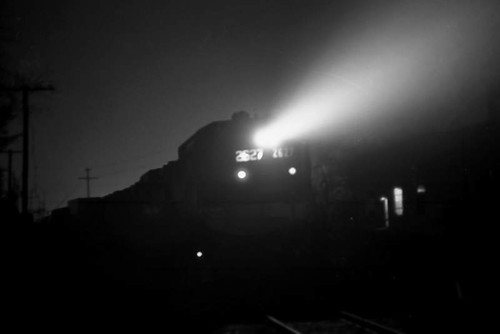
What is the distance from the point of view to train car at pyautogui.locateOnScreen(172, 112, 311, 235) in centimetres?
2395

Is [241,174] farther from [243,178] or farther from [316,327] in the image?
[316,327]

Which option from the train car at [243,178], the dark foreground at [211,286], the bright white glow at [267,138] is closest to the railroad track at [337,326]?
the dark foreground at [211,286]

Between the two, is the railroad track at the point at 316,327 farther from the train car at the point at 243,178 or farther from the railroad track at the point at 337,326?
the train car at the point at 243,178

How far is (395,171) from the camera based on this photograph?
37625 mm

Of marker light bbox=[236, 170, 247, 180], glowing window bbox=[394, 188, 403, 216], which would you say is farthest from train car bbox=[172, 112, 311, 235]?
glowing window bbox=[394, 188, 403, 216]

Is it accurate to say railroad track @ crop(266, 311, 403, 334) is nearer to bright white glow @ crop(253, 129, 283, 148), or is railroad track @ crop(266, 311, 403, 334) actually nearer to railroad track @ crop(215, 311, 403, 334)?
railroad track @ crop(215, 311, 403, 334)

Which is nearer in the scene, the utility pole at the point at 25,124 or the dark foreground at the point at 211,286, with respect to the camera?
the dark foreground at the point at 211,286

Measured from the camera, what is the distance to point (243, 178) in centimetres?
2405

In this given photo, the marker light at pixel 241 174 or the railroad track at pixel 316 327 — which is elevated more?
the marker light at pixel 241 174

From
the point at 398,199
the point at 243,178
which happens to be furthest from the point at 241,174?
the point at 398,199

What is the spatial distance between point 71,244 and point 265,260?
7405 millimetres

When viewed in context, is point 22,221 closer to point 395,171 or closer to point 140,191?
point 140,191

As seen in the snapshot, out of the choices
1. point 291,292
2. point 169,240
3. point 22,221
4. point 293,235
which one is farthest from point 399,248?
point 22,221

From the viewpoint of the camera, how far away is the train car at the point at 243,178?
23953 millimetres
